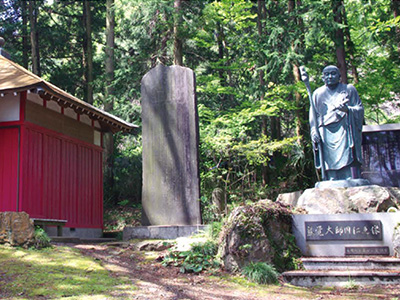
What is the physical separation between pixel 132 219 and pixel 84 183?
348 cm

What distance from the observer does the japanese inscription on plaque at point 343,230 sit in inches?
274

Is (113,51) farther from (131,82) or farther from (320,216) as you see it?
(320,216)

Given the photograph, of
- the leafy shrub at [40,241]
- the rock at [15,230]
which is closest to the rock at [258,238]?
the leafy shrub at [40,241]

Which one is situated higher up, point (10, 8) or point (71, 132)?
point (10, 8)

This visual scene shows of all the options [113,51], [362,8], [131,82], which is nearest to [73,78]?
[113,51]

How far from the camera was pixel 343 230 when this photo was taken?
7.10 metres

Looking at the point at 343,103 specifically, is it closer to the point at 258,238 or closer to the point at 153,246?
the point at 258,238

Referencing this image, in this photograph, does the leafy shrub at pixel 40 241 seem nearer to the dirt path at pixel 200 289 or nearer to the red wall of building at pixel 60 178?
the dirt path at pixel 200 289

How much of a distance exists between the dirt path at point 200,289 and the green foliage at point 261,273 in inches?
6.8

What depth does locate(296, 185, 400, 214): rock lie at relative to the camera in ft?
24.3

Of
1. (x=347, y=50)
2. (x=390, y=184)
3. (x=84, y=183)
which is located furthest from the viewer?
(x=347, y=50)

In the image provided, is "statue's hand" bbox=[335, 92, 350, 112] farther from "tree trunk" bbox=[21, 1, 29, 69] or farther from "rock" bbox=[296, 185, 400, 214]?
"tree trunk" bbox=[21, 1, 29, 69]

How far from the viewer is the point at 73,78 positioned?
20.8m

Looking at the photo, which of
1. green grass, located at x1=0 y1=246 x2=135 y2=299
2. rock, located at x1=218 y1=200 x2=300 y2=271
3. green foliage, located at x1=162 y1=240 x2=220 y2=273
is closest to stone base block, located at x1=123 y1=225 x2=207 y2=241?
green foliage, located at x1=162 y1=240 x2=220 y2=273
